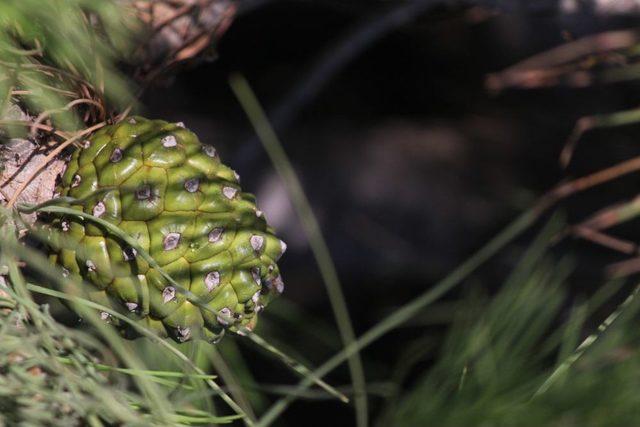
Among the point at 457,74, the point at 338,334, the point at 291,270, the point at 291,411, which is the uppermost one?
the point at 457,74

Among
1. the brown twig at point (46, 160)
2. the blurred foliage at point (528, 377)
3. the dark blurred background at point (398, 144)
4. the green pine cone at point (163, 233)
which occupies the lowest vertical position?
the blurred foliage at point (528, 377)

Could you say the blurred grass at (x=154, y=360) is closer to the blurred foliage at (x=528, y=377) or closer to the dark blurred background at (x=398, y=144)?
the blurred foliage at (x=528, y=377)

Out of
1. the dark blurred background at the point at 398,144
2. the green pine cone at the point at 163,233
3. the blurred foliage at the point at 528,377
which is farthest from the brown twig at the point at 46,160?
the dark blurred background at the point at 398,144

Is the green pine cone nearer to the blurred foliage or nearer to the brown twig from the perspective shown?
the brown twig

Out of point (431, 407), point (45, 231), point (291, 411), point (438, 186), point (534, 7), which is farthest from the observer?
point (438, 186)

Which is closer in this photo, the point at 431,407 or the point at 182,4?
the point at 431,407

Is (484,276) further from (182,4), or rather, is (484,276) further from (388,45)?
(182,4)

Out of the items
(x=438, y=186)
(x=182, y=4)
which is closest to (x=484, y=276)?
(x=438, y=186)

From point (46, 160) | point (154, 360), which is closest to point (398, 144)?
point (154, 360)
